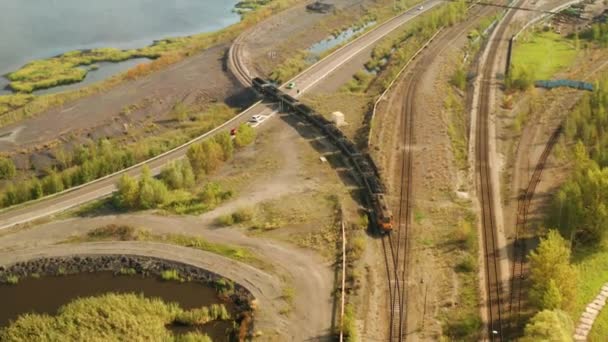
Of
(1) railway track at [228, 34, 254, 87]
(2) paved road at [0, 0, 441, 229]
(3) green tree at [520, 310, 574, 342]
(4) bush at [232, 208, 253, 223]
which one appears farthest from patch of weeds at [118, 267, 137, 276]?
(1) railway track at [228, 34, 254, 87]

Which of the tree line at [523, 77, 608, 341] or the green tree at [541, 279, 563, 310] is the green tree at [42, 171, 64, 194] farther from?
the green tree at [541, 279, 563, 310]

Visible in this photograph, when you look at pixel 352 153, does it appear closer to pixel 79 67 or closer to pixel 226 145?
pixel 226 145

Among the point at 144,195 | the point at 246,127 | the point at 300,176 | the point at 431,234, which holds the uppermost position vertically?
the point at 246,127

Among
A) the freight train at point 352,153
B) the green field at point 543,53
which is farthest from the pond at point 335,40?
the green field at point 543,53

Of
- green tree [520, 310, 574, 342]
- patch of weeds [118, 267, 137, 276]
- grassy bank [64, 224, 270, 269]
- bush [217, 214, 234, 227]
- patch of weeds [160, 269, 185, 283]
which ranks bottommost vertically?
green tree [520, 310, 574, 342]

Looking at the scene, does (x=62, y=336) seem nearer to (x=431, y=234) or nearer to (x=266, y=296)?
(x=266, y=296)

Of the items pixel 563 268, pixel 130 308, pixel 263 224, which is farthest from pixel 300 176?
pixel 563 268
